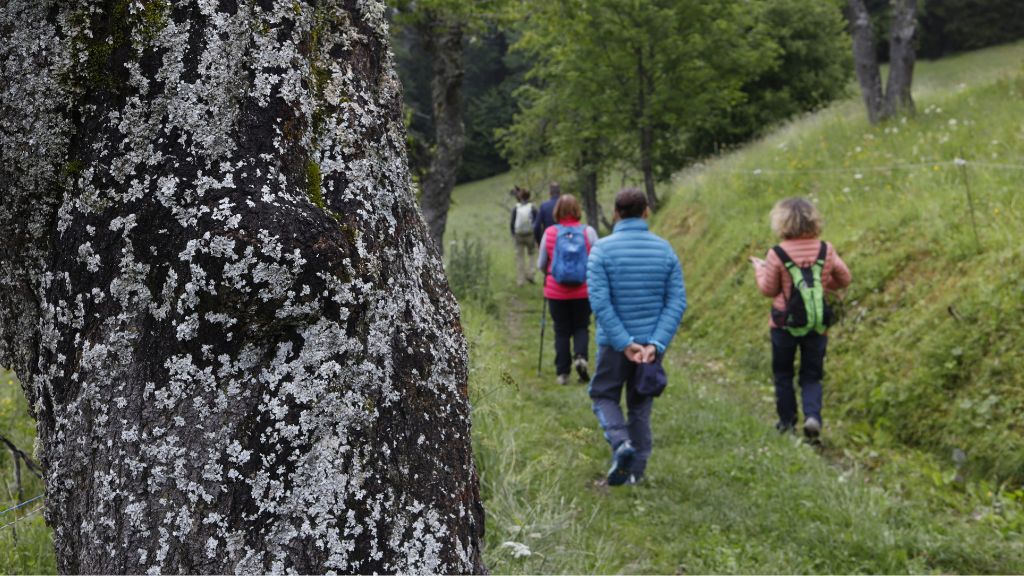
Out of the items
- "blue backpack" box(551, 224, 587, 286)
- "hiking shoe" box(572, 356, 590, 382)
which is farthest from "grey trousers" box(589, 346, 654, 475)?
"hiking shoe" box(572, 356, 590, 382)

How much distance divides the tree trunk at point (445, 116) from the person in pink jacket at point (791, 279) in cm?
472

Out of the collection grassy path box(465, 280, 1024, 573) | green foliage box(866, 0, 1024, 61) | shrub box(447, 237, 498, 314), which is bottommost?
grassy path box(465, 280, 1024, 573)

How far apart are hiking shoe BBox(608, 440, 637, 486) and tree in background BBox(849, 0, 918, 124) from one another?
10180mm

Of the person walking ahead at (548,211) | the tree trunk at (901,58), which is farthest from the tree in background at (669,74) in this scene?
the tree trunk at (901,58)

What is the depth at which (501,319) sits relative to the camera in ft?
38.8

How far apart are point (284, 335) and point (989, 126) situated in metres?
10.9

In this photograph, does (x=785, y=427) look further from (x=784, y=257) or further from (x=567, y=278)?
(x=567, y=278)

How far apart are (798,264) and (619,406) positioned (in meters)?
1.87

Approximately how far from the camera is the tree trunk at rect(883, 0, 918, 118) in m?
12.2

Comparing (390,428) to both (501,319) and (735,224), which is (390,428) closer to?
(501,319)

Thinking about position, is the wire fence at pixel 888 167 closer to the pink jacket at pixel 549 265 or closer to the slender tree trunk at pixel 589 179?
the pink jacket at pixel 549 265

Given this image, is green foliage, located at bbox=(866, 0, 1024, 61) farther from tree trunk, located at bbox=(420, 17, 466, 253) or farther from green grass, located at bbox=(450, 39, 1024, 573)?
tree trunk, located at bbox=(420, 17, 466, 253)

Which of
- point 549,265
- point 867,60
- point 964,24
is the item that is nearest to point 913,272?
point 549,265

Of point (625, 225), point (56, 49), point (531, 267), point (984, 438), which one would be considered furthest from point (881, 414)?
point (531, 267)
